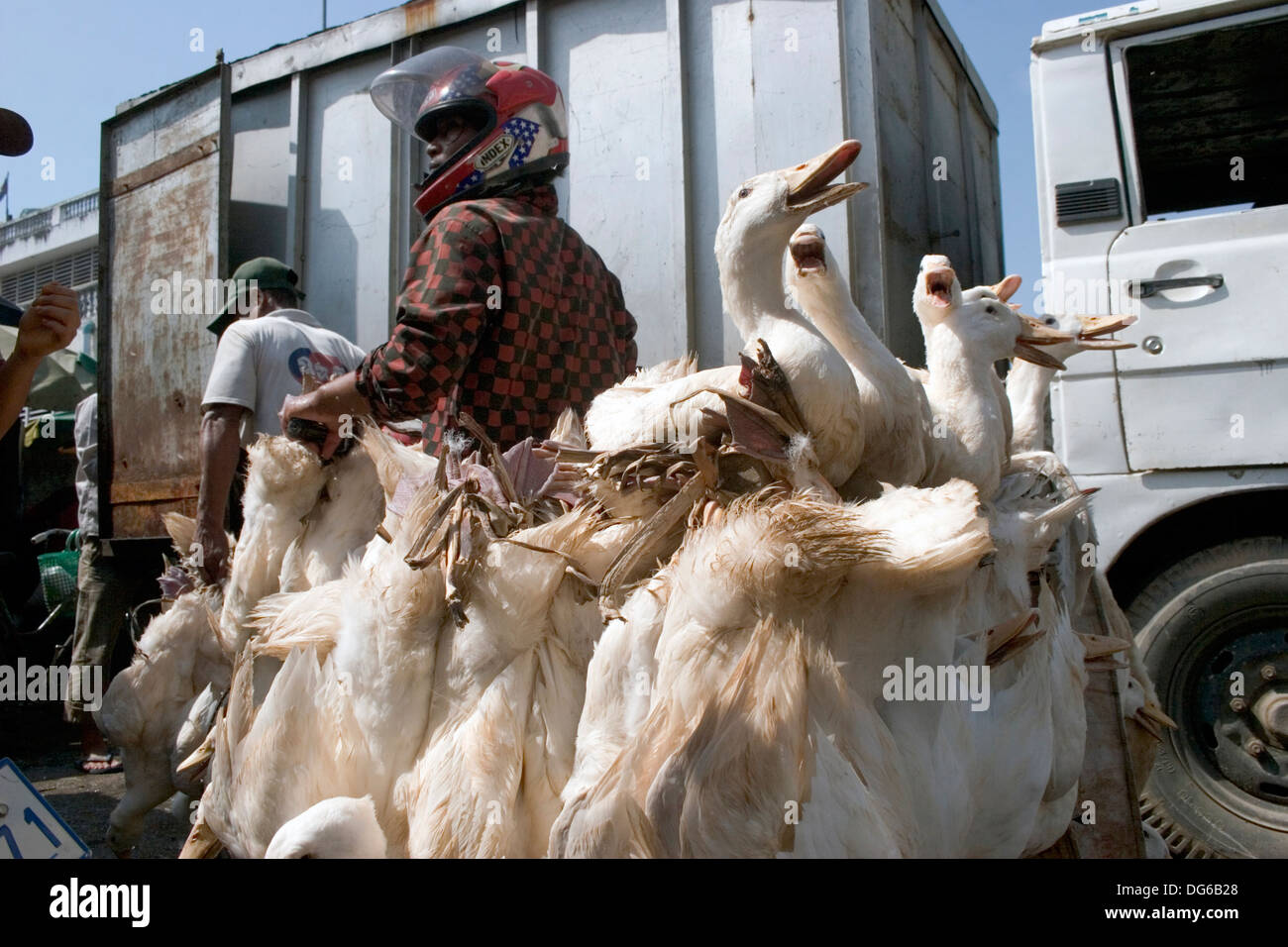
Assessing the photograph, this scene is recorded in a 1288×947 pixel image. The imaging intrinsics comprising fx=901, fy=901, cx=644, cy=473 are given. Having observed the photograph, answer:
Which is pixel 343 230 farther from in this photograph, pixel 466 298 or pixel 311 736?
pixel 311 736

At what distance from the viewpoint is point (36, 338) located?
6.64 ft

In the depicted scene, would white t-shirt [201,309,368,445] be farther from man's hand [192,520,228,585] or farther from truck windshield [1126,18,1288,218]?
truck windshield [1126,18,1288,218]

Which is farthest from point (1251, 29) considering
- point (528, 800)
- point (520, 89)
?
point (528, 800)

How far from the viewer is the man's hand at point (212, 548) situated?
3.04m

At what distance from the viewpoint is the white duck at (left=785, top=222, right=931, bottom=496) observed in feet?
5.98

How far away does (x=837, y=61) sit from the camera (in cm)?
383

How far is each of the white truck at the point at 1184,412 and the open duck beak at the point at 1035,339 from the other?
1192 millimetres

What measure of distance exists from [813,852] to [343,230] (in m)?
4.67

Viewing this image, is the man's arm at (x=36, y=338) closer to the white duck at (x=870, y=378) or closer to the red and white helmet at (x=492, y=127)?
the red and white helmet at (x=492, y=127)

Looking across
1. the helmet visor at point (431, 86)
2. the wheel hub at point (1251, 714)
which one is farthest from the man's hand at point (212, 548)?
the wheel hub at point (1251, 714)

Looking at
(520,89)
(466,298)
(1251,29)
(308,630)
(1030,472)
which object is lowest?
(308,630)

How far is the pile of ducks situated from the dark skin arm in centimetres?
117

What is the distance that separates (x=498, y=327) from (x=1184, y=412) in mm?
2490

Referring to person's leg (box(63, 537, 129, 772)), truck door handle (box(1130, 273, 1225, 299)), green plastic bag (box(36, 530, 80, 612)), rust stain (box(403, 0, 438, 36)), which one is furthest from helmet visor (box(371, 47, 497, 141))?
green plastic bag (box(36, 530, 80, 612))
